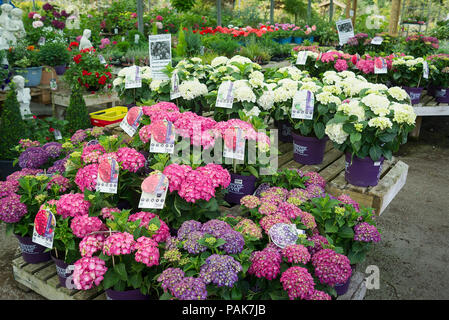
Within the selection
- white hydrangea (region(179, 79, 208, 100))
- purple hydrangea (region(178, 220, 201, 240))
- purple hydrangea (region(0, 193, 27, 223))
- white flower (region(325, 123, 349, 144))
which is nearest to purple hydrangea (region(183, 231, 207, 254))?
purple hydrangea (region(178, 220, 201, 240))

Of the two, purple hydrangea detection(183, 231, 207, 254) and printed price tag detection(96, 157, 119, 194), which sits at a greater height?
printed price tag detection(96, 157, 119, 194)

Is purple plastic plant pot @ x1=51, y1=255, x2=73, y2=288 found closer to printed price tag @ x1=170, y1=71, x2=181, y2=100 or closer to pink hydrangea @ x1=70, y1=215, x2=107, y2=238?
pink hydrangea @ x1=70, y1=215, x2=107, y2=238

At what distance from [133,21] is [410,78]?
6514mm

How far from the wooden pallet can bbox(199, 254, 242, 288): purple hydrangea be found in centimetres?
66

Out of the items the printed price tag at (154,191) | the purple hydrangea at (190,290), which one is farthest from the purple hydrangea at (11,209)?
the purple hydrangea at (190,290)

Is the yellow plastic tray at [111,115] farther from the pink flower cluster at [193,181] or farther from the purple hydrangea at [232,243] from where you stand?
the purple hydrangea at [232,243]

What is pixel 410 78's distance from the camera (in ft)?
14.6

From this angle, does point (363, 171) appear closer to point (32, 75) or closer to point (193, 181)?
point (193, 181)

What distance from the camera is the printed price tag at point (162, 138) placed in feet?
7.17

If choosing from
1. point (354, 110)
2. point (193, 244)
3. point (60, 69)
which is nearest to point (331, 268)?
point (193, 244)

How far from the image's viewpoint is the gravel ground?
2.68m

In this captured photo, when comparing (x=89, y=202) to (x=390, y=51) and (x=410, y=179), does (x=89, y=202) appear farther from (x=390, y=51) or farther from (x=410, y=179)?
(x=390, y=51)

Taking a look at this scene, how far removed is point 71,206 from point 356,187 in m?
1.72

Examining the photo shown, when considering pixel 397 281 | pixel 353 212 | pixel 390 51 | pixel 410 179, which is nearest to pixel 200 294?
pixel 353 212
